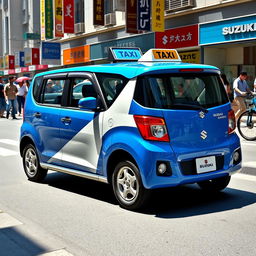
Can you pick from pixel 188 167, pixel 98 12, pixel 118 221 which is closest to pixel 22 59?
pixel 98 12

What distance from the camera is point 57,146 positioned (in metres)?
6.62

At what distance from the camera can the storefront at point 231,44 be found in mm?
17531

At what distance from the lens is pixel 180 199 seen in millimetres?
6059

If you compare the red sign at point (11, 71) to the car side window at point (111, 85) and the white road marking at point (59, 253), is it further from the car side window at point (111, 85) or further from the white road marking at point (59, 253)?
the white road marking at point (59, 253)

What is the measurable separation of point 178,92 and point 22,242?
238 centimetres

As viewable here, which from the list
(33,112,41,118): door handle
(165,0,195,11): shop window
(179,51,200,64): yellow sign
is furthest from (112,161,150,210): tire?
(165,0,195,11): shop window

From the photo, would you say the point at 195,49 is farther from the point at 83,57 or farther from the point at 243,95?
the point at 83,57

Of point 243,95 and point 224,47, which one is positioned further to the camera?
point 224,47

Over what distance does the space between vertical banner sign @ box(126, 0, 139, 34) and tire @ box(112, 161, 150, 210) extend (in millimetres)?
16154

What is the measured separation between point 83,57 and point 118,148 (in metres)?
24.7

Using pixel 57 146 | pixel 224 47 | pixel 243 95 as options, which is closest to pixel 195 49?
pixel 224 47

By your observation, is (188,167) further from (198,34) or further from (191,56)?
(191,56)

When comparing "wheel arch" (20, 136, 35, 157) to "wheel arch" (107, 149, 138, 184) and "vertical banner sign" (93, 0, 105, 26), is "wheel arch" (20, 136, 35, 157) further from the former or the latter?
"vertical banner sign" (93, 0, 105, 26)

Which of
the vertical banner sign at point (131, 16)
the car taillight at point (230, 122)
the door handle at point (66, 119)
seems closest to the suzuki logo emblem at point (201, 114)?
the car taillight at point (230, 122)
